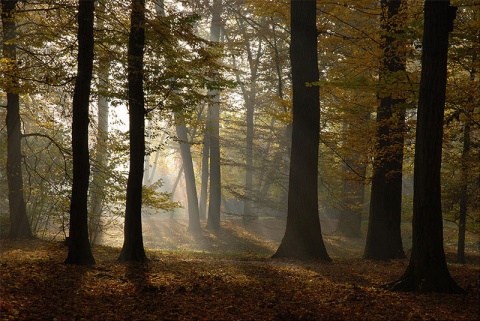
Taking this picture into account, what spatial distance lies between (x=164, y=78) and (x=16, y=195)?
265 inches

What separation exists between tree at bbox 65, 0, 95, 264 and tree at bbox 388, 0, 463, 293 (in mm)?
5944

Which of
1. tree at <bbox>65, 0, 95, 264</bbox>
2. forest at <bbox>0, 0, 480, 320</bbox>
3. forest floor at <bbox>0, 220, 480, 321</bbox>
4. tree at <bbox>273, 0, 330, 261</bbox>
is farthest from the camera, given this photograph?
tree at <bbox>273, 0, 330, 261</bbox>

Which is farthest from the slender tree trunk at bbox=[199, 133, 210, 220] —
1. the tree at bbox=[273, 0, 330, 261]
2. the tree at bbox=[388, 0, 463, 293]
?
the tree at bbox=[388, 0, 463, 293]

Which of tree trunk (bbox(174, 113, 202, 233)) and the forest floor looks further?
tree trunk (bbox(174, 113, 202, 233))

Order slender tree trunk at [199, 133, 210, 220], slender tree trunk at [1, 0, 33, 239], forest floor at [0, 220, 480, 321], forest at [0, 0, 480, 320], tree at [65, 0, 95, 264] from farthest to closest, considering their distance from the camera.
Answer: slender tree trunk at [199, 133, 210, 220]
slender tree trunk at [1, 0, 33, 239]
tree at [65, 0, 95, 264]
forest at [0, 0, 480, 320]
forest floor at [0, 220, 480, 321]

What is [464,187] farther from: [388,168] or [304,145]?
[304,145]

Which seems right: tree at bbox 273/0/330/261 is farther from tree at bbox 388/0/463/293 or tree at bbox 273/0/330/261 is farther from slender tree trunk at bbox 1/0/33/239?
slender tree trunk at bbox 1/0/33/239

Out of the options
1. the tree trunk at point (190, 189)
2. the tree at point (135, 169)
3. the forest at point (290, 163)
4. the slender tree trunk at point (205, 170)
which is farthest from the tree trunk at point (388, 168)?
the slender tree trunk at point (205, 170)

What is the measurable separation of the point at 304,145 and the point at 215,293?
5.95 metres

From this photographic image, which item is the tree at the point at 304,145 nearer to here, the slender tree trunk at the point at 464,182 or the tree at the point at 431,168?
the slender tree trunk at the point at 464,182

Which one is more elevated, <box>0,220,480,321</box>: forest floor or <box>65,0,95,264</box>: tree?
<box>65,0,95,264</box>: tree

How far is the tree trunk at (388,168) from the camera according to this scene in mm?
12062

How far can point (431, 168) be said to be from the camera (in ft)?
24.6

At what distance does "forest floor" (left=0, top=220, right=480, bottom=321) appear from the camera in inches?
241
